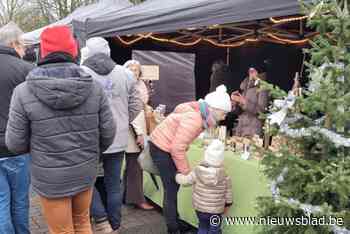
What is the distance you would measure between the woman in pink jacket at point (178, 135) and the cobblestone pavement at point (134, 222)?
378mm

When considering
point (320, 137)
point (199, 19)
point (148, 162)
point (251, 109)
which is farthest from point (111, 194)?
point (251, 109)

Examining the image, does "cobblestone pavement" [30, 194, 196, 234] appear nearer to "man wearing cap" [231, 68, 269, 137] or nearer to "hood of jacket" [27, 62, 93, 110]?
"man wearing cap" [231, 68, 269, 137]

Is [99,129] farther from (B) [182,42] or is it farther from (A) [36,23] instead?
(A) [36,23]

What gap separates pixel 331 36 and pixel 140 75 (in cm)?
244

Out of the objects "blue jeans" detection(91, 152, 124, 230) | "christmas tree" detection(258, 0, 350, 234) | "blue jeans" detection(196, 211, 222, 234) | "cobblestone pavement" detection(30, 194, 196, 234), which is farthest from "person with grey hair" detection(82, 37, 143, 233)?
"christmas tree" detection(258, 0, 350, 234)

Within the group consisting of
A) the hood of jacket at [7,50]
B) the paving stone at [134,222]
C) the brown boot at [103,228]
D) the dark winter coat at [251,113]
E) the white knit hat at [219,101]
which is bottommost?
the paving stone at [134,222]

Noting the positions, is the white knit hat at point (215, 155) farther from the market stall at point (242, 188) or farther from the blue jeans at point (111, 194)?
the blue jeans at point (111, 194)

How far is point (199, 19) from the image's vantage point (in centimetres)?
320

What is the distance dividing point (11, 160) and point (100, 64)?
35.6 inches

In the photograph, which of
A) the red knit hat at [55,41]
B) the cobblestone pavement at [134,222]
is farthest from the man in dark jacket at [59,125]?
the cobblestone pavement at [134,222]

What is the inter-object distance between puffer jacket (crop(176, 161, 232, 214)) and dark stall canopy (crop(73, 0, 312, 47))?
107 cm

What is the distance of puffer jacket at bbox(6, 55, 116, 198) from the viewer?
198 centimetres

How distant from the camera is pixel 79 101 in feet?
6.73

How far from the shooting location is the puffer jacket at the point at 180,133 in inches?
109
